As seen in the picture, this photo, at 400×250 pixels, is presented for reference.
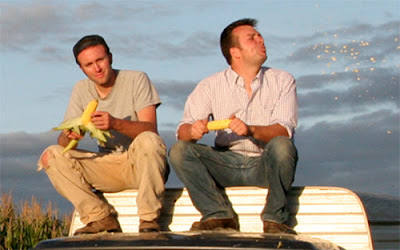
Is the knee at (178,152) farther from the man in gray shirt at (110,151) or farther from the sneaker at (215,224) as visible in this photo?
the sneaker at (215,224)

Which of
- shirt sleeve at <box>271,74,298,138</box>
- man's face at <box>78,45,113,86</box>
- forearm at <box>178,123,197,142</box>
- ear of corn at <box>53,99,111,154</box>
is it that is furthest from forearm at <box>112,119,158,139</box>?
shirt sleeve at <box>271,74,298,138</box>

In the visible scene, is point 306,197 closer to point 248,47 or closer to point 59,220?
point 248,47

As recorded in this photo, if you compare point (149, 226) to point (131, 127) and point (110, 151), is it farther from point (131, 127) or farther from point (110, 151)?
point (110, 151)

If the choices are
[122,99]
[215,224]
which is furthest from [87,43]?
[215,224]

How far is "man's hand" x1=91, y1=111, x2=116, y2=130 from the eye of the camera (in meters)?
6.01

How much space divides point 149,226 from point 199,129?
772mm

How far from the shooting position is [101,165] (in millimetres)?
6453

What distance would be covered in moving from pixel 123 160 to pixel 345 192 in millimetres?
1677

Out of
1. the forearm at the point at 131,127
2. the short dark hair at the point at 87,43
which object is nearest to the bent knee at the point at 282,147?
the forearm at the point at 131,127

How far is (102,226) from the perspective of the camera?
247 inches

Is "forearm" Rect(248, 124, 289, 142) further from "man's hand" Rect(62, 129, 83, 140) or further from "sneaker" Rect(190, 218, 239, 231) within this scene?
"man's hand" Rect(62, 129, 83, 140)

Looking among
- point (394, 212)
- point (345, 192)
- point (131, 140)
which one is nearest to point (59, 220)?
point (131, 140)

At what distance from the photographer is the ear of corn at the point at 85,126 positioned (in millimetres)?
6098

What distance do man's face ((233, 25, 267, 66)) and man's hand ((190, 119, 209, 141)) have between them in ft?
2.56
